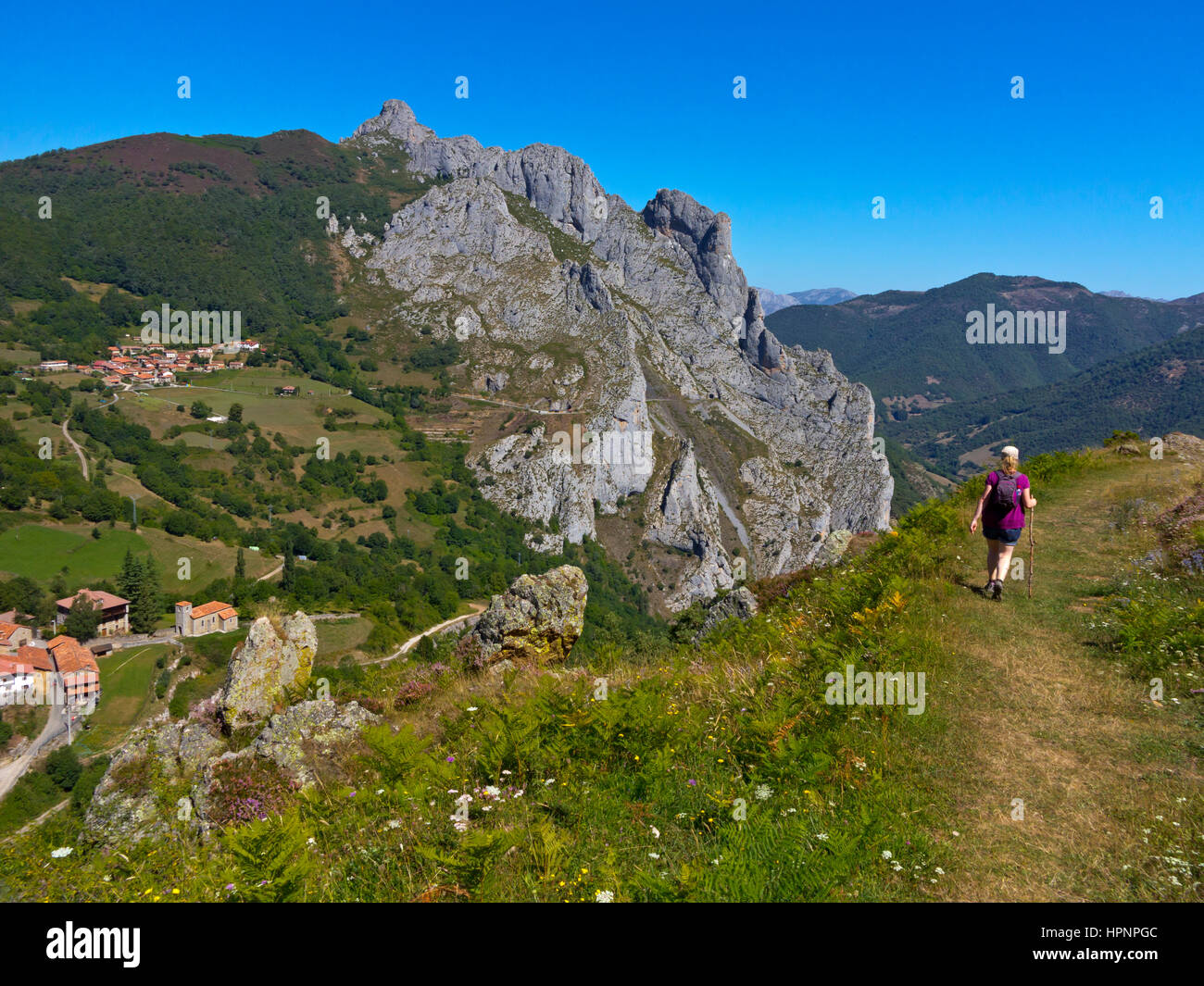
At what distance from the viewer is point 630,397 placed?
142m

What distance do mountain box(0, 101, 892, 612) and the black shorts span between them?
102 metres

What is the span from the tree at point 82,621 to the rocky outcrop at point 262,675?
69.6m

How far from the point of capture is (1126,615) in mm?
8211

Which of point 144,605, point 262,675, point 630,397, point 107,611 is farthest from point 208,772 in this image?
point 630,397

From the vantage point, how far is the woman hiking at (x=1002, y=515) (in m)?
9.98

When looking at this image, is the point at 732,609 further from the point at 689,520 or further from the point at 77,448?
the point at 689,520

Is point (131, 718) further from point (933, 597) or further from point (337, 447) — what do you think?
point (337, 447)

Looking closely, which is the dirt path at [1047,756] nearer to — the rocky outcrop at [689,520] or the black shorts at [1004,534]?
the black shorts at [1004,534]

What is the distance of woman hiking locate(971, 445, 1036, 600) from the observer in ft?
32.8

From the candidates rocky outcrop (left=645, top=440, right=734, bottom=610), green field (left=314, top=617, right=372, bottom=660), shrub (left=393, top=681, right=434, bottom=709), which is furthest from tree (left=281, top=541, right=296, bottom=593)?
shrub (left=393, top=681, right=434, bottom=709)

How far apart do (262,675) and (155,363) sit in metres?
170

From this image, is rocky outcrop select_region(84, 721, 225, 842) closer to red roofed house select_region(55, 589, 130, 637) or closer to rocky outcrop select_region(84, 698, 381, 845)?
rocky outcrop select_region(84, 698, 381, 845)
